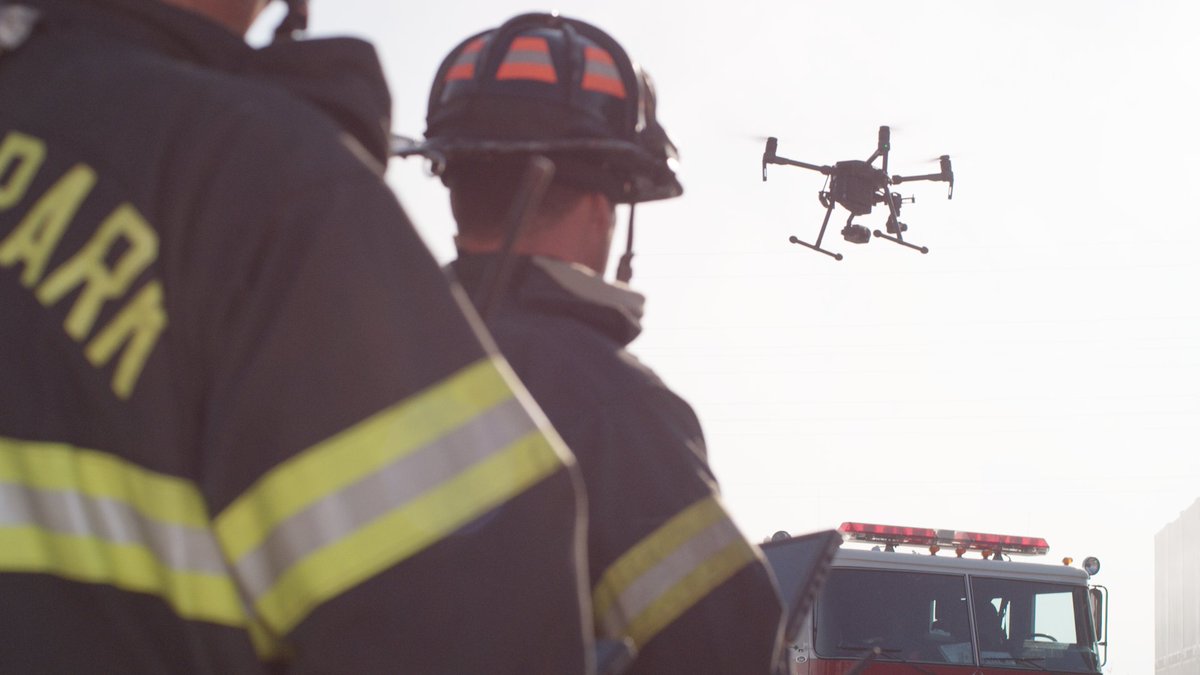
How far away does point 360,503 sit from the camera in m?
1.18

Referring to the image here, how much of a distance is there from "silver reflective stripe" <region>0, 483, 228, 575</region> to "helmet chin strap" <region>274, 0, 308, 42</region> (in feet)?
2.39

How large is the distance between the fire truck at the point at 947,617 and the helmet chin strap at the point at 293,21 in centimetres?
866

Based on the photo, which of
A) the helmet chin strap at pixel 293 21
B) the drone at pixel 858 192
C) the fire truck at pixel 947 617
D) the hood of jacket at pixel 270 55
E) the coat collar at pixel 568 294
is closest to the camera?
the hood of jacket at pixel 270 55

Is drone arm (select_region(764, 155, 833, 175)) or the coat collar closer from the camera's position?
the coat collar

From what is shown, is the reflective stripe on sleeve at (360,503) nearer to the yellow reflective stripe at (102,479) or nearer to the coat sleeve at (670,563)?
the yellow reflective stripe at (102,479)

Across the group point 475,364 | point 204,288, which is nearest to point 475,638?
point 475,364

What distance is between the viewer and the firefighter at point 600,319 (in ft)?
7.07

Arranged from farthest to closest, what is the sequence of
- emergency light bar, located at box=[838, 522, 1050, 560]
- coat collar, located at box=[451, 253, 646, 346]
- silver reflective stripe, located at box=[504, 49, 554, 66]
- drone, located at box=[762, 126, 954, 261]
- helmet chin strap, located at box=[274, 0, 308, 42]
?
drone, located at box=[762, 126, 954, 261], emergency light bar, located at box=[838, 522, 1050, 560], silver reflective stripe, located at box=[504, 49, 554, 66], coat collar, located at box=[451, 253, 646, 346], helmet chin strap, located at box=[274, 0, 308, 42]

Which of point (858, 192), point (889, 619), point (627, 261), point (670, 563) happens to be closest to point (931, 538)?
point (889, 619)

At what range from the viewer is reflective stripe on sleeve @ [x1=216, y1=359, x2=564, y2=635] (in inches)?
46.1

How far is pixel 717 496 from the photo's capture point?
2.28 meters

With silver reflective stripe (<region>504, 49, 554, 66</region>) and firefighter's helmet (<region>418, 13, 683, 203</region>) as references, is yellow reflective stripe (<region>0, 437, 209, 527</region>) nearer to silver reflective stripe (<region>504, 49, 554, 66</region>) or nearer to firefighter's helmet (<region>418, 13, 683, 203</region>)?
firefighter's helmet (<region>418, 13, 683, 203</region>)

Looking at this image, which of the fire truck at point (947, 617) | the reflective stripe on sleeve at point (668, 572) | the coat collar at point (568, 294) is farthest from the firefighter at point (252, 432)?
the fire truck at point (947, 617)

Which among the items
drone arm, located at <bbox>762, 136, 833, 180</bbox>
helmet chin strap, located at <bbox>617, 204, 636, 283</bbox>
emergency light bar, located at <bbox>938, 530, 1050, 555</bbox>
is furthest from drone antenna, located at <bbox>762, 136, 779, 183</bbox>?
helmet chin strap, located at <bbox>617, 204, 636, 283</bbox>
